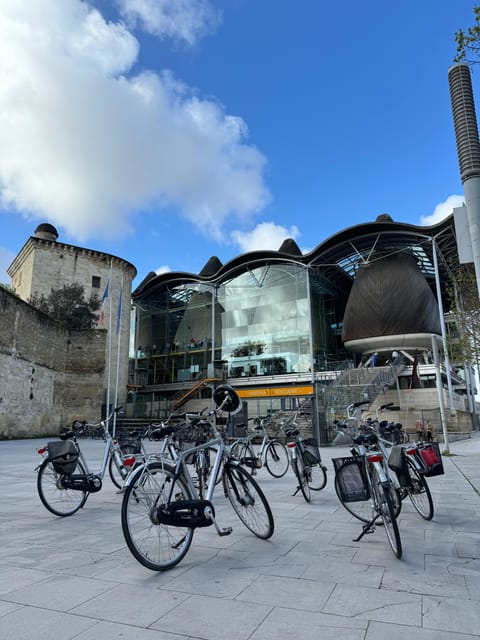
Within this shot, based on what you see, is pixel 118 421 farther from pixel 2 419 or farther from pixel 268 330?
pixel 268 330

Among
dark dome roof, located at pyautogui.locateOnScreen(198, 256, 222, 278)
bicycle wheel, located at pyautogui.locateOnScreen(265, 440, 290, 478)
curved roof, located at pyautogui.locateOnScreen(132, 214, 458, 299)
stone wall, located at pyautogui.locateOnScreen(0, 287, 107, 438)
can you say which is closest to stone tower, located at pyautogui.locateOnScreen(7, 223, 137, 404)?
stone wall, located at pyautogui.locateOnScreen(0, 287, 107, 438)

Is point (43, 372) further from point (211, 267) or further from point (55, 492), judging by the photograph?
point (211, 267)

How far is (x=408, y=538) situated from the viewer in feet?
14.0

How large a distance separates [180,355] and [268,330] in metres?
10.2

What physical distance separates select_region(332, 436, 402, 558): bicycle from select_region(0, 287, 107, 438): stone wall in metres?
21.6

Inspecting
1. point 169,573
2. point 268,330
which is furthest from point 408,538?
point 268,330

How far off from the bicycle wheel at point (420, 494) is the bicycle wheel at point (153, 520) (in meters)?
2.58

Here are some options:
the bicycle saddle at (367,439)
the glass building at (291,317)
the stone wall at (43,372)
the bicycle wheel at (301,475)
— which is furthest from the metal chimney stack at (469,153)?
the glass building at (291,317)

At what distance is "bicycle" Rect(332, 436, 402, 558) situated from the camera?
3.80m

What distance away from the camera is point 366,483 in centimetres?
436

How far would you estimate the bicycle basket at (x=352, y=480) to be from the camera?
436 cm

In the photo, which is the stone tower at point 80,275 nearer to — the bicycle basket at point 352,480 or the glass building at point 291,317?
the glass building at point 291,317

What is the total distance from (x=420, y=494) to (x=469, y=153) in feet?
11.9

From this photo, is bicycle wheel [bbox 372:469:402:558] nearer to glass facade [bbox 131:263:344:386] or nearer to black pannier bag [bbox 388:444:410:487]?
black pannier bag [bbox 388:444:410:487]
